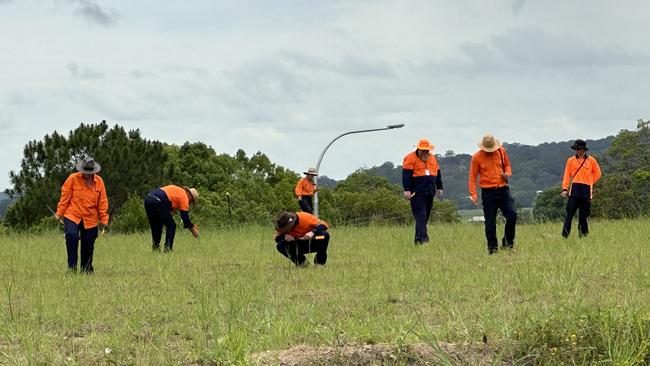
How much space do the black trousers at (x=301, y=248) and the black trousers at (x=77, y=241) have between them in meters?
2.59

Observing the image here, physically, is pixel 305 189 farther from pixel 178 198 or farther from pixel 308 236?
pixel 308 236

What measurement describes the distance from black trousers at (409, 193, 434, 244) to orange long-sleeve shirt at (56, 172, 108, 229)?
5350 millimetres

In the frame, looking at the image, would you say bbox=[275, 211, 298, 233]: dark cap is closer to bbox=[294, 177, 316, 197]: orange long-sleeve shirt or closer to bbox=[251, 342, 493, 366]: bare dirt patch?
bbox=[251, 342, 493, 366]: bare dirt patch

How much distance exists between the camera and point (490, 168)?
1405 centimetres

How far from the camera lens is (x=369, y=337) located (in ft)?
20.5

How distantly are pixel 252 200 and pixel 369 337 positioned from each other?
71.0 m

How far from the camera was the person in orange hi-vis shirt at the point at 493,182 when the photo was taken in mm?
14000

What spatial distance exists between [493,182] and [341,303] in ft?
19.9

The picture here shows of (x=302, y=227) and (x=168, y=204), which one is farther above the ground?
(x=168, y=204)

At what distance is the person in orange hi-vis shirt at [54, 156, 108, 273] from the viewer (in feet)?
42.2

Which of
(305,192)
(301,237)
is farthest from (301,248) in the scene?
(305,192)

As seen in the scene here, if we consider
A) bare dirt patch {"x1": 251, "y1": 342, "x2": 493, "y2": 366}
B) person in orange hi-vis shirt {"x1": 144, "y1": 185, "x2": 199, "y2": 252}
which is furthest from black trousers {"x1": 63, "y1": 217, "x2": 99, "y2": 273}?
bare dirt patch {"x1": 251, "y1": 342, "x2": 493, "y2": 366}

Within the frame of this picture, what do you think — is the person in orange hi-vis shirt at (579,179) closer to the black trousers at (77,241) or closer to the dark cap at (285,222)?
the dark cap at (285,222)

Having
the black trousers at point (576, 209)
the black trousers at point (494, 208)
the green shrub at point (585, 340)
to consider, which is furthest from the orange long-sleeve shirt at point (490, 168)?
the green shrub at point (585, 340)
